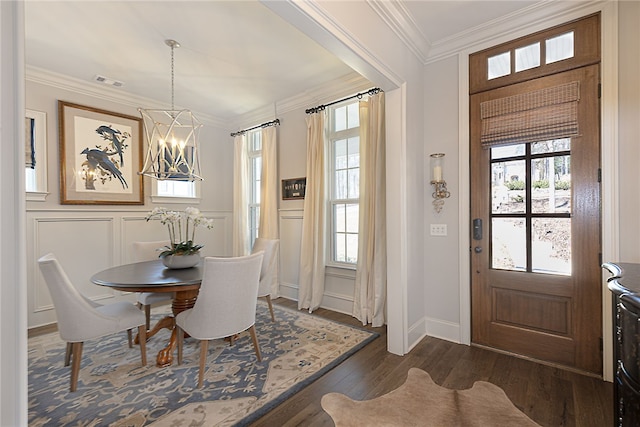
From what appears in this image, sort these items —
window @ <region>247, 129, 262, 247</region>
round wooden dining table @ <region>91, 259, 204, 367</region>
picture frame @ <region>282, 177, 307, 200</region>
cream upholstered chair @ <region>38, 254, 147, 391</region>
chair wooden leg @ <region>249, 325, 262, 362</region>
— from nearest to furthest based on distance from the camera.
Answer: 1. cream upholstered chair @ <region>38, 254, 147, 391</region>
2. round wooden dining table @ <region>91, 259, 204, 367</region>
3. chair wooden leg @ <region>249, 325, 262, 362</region>
4. picture frame @ <region>282, 177, 307, 200</region>
5. window @ <region>247, 129, 262, 247</region>

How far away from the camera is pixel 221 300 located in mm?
2078

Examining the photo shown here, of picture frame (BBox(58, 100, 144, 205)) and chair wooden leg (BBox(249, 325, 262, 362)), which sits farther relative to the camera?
picture frame (BBox(58, 100, 144, 205))

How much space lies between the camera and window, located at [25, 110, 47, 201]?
10.5ft

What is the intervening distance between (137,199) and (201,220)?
183cm

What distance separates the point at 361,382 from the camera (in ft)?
A: 7.00

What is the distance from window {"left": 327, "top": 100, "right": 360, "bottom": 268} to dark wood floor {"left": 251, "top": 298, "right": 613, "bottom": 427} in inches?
50.9

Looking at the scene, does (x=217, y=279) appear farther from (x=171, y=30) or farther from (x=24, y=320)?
(x=171, y=30)

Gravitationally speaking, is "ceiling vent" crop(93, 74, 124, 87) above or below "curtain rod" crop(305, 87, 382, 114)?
above

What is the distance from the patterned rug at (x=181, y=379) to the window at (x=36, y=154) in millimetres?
1612

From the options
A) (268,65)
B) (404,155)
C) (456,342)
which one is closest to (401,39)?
(404,155)

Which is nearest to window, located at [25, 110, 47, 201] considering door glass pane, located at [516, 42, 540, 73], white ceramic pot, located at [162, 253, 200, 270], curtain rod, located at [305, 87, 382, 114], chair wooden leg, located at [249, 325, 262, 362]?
white ceramic pot, located at [162, 253, 200, 270]

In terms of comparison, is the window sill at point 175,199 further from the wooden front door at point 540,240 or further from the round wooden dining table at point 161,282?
the wooden front door at point 540,240

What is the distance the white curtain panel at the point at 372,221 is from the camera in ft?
10.4

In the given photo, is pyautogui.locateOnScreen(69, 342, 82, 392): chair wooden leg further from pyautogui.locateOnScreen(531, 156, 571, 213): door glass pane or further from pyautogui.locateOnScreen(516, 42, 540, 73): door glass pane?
pyautogui.locateOnScreen(516, 42, 540, 73): door glass pane
